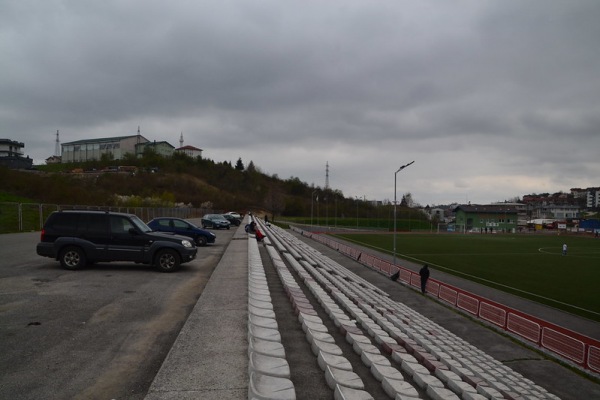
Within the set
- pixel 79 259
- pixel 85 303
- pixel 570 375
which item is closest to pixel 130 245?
pixel 79 259

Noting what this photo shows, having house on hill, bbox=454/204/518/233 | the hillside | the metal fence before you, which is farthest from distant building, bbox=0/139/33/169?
house on hill, bbox=454/204/518/233

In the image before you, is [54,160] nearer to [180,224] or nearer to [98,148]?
[98,148]

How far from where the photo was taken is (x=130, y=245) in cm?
1501

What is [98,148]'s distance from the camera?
149 metres

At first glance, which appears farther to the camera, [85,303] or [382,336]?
[85,303]

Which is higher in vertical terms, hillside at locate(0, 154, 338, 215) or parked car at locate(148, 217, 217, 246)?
hillside at locate(0, 154, 338, 215)

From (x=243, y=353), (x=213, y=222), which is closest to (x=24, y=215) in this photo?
(x=213, y=222)

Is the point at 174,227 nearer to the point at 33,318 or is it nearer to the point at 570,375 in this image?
the point at 33,318

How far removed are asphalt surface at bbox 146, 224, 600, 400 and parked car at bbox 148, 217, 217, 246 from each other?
29.8 ft

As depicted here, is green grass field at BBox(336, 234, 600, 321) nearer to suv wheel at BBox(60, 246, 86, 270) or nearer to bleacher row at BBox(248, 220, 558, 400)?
bleacher row at BBox(248, 220, 558, 400)

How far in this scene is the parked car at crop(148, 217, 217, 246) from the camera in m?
25.9

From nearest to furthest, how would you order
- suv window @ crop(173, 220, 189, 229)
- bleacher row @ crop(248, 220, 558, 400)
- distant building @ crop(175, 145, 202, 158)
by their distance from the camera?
bleacher row @ crop(248, 220, 558, 400) < suv window @ crop(173, 220, 189, 229) < distant building @ crop(175, 145, 202, 158)

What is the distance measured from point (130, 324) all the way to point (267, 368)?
429 cm

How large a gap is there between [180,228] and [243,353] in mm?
21126
